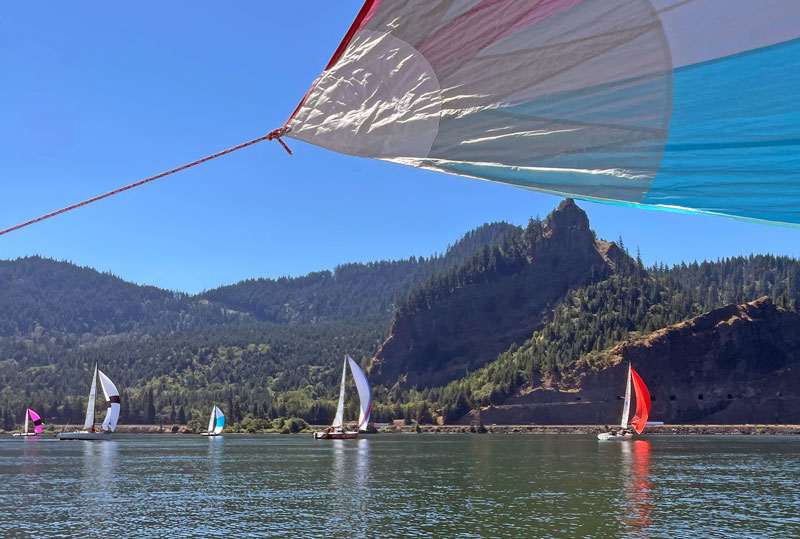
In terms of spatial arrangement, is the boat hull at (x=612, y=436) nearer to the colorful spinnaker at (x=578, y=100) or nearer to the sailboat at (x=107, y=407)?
the sailboat at (x=107, y=407)

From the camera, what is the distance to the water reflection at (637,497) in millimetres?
50062

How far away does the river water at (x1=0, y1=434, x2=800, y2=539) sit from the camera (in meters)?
50.8

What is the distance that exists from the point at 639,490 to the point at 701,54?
235 ft

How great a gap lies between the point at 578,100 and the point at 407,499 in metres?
63.0

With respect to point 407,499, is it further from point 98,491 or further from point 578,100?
point 578,100

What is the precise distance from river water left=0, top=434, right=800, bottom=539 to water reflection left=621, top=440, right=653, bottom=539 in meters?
0.14

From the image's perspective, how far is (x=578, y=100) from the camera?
5.34 metres

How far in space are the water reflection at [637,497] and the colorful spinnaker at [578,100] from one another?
1815 inches

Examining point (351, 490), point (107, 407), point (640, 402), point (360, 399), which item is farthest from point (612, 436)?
point (351, 490)

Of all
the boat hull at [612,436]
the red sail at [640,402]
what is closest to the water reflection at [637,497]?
the red sail at [640,402]

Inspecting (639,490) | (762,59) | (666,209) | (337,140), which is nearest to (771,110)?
(762,59)

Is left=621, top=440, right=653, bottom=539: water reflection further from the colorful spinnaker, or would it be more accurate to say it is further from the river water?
the colorful spinnaker

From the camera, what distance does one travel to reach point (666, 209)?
18.6 ft

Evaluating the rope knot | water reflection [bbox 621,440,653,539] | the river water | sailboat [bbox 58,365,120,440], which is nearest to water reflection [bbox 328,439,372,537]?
the river water
